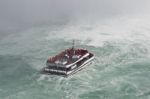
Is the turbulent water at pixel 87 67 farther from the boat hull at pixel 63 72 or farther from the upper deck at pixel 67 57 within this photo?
the upper deck at pixel 67 57

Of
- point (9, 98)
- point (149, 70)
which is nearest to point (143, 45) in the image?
point (149, 70)

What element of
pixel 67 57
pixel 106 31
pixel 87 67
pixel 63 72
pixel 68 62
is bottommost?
pixel 63 72

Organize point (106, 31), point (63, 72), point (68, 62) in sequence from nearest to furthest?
point (63, 72) → point (68, 62) → point (106, 31)

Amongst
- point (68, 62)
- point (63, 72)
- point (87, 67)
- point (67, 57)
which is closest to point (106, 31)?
point (87, 67)

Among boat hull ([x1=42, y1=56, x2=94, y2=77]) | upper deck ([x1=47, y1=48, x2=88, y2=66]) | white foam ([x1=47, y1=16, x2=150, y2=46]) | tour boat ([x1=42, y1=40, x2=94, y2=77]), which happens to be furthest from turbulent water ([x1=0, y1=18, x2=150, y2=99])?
upper deck ([x1=47, y1=48, x2=88, y2=66])

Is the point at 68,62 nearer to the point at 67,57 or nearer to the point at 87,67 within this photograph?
the point at 67,57

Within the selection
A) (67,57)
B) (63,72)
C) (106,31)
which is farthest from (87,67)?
(106,31)

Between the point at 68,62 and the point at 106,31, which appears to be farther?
the point at 106,31

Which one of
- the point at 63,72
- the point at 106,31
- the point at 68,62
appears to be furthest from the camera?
the point at 106,31

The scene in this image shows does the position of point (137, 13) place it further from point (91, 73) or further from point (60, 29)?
point (91, 73)

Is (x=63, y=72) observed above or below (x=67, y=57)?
below

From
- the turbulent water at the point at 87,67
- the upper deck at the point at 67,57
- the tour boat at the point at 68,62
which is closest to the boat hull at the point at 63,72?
the tour boat at the point at 68,62
